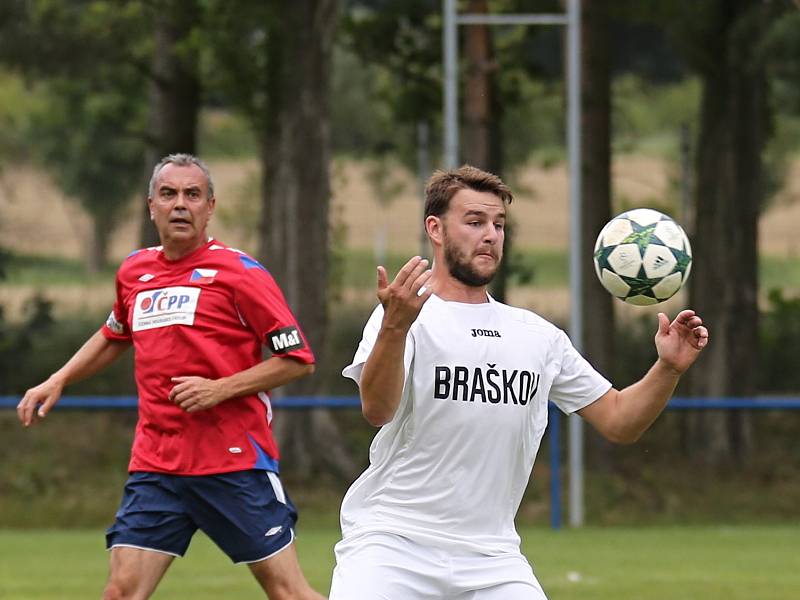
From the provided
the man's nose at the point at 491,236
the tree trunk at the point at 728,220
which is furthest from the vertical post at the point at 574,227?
the man's nose at the point at 491,236

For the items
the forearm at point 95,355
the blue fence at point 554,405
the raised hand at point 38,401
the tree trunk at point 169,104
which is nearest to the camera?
the raised hand at point 38,401

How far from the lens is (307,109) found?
58.9 feet

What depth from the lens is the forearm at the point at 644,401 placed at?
5426 millimetres

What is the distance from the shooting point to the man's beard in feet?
17.2

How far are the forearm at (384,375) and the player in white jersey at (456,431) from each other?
0.17ft

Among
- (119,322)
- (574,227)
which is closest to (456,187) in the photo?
(119,322)

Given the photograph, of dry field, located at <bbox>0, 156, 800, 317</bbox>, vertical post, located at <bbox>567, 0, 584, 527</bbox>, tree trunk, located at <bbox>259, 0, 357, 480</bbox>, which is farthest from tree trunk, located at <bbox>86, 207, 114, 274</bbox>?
vertical post, located at <bbox>567, 0, 584, 527</bbox>

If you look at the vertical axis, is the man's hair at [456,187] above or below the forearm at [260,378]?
above

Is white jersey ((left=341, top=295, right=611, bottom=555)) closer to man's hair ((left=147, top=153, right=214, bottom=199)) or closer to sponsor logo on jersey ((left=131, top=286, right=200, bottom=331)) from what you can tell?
sponsor logo on jersey ((left=131, top=286, right=200, bottom=331))

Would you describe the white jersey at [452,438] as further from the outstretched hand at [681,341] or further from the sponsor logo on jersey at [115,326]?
the sponsor logo on jersey at [115,326]

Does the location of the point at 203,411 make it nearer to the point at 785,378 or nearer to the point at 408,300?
the point at 408,300

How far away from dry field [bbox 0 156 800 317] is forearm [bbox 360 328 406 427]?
48.2 feet

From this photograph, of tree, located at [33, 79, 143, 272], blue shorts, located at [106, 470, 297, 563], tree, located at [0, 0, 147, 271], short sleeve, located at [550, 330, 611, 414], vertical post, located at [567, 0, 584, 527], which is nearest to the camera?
short sleeve, located at [550, 330, 611, 414]

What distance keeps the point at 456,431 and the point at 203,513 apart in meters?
1.73
